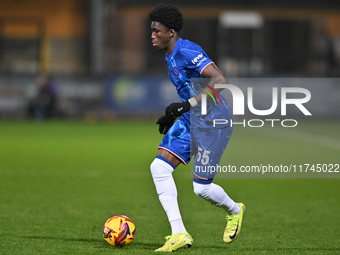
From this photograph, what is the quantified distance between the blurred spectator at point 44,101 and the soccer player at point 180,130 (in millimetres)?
19096

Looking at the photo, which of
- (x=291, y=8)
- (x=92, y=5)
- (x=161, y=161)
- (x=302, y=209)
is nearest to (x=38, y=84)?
(x=92, y=5)

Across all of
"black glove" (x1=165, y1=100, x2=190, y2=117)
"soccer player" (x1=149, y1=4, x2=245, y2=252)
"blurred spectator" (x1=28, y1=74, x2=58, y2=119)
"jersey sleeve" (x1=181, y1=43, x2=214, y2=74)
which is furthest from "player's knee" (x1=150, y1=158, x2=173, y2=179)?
"blurred spectator" (x1=28, y1=74, x2=58, y2=119)

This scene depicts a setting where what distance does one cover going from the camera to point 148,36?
102 feet

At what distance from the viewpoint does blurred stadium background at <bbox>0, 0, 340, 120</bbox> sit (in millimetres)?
30109

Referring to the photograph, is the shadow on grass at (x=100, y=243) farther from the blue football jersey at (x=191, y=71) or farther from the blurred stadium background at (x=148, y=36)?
the blurred stadium background at (x=148, y=36)

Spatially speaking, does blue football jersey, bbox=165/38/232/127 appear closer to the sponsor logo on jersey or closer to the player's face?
the sponsor logo on jersey

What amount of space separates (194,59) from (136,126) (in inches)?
707

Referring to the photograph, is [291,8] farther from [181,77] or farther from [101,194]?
[181,77]

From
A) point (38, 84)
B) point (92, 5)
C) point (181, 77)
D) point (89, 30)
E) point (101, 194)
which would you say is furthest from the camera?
point (89, 30)

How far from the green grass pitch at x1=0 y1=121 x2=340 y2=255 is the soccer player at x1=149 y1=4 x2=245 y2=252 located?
436 mm

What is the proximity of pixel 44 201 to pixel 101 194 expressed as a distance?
103 cm

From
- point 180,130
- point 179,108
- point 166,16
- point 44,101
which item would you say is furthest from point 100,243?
point 44,101

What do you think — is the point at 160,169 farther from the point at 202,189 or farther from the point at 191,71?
the point at 191,71

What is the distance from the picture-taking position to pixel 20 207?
9.34 metres
